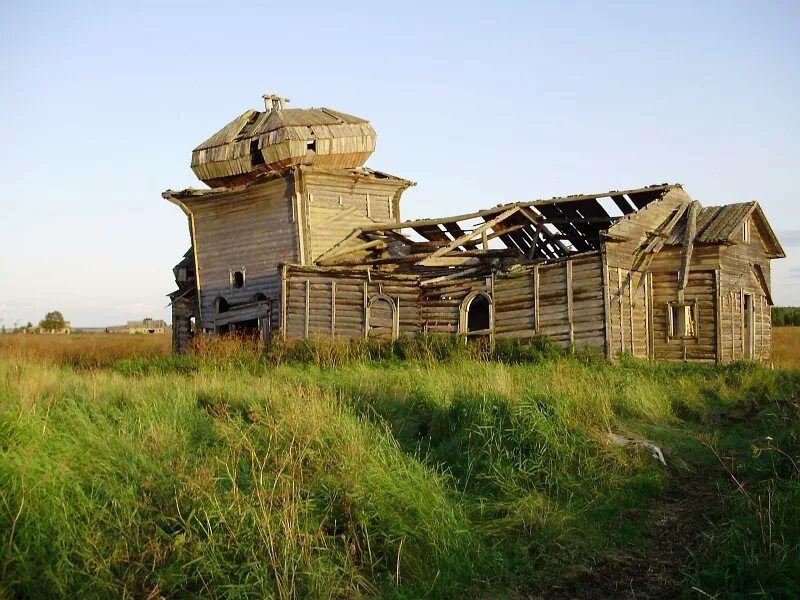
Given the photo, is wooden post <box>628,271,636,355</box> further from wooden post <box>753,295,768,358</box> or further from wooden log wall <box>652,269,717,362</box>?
wooden post <box>753,295,768,358</box>

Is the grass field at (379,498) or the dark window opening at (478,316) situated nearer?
the grass field at (379,498)

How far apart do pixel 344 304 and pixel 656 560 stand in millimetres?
17850

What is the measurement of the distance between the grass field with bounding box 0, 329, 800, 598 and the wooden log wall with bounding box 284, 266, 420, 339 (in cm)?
1200

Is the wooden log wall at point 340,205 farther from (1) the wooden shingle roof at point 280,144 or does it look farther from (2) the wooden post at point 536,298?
(2) the wooden post at point 536,298

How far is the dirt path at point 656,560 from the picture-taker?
5.96 metres

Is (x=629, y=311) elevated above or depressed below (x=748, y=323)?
above

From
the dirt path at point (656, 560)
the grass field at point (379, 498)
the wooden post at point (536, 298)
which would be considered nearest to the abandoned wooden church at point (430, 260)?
the wooden post at point (536, 298)

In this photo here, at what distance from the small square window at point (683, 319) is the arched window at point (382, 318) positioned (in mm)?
7710

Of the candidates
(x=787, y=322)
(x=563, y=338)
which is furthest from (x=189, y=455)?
(x=787, y=322)

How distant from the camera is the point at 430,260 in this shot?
23.5 m

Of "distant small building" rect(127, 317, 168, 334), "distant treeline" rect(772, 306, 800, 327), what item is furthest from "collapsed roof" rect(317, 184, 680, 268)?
"distant small building" rect(127, 317, 168, 334)

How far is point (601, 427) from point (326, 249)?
18022 mm

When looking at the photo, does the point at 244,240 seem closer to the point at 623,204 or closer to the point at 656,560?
the point at 623,204

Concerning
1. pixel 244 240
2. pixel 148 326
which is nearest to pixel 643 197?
pixel 244 240
